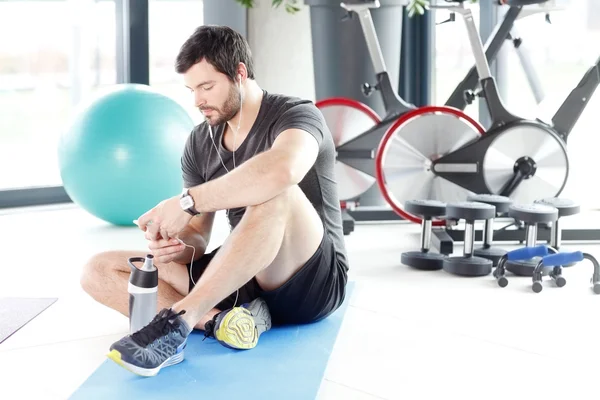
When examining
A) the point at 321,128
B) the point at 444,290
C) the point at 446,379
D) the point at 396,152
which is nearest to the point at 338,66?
the point at 396,152

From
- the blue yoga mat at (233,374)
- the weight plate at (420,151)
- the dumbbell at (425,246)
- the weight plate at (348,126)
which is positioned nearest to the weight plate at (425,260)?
the dumbbell at (425,246)

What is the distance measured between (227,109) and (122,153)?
191cm

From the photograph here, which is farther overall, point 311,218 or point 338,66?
point 338,66

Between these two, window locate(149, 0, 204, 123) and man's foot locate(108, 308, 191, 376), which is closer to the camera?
man's foot locate(108, 308, 191, 376)

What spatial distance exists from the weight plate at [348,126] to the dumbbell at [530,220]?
1.19 meters

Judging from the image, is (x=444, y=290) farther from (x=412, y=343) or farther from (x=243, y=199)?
(x=243, y=199)

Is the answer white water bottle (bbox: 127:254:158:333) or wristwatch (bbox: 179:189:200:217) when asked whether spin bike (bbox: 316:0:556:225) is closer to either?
wristwatch (bbox: 179:189:200:217)

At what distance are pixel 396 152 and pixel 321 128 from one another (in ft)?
5.82

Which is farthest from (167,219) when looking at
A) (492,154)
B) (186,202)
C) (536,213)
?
(492,154)

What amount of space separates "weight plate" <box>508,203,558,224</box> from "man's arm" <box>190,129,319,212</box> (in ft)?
4.49

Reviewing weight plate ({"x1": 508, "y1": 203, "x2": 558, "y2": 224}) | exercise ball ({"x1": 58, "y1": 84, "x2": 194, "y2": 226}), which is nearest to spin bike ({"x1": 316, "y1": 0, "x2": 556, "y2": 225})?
weight plate ({"x1": 508, "y1": 203, "x2": 558, "y2": 224})

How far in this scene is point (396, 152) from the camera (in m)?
3.90

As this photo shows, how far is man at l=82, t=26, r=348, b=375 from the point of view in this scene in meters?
1.97

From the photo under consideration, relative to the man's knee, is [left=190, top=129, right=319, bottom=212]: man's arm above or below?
above
